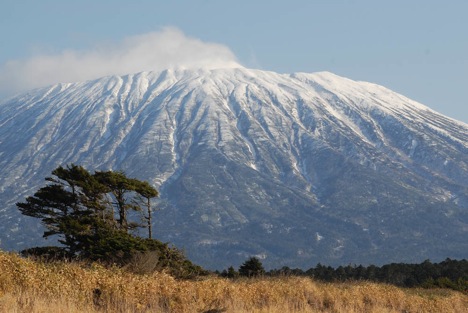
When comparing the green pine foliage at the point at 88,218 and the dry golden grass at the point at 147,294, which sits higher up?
the green pine foliage at the point at 88,218

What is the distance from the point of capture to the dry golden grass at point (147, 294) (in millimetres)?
13043

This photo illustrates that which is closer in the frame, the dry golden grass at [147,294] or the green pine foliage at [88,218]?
the dry golden grass at [147,294]

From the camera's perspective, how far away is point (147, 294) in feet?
49.5

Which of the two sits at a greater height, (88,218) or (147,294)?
(88,218)

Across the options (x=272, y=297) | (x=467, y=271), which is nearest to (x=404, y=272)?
(x=467, y=271)

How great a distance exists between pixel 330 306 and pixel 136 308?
6.28m

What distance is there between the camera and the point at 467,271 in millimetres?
52594

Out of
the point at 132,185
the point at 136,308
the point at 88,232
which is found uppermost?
the point at 132,185

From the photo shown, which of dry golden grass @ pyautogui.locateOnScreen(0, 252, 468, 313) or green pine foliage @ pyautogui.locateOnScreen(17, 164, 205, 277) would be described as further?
green pine foliage @ pyautogui.locateOnScreen(17, 164, 205, 277)

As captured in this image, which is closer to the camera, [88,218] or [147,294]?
[147,294]

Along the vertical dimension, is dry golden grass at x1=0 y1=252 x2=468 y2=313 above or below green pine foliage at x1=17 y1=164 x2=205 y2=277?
below

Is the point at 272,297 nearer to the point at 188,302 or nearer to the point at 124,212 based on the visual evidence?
the point at 188,302

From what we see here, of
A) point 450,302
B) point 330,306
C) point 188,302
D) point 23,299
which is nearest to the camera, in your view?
point 23,299

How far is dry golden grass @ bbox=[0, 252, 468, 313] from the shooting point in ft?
42.8
